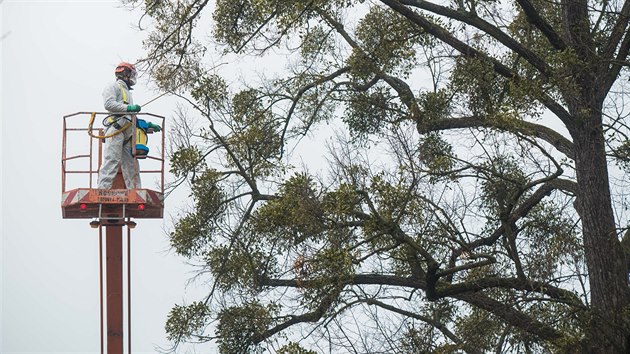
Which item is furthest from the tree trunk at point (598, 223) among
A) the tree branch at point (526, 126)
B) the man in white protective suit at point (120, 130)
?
the man in white protective suit at point (120, 130)

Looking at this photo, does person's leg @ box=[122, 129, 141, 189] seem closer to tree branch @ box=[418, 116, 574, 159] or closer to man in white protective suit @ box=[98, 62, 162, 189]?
man in white protective suit @ box=[98, 62, 162, 189]

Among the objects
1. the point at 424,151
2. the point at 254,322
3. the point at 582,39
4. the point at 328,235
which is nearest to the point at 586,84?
the point at 582,39

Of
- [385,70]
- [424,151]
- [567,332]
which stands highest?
[385,70]

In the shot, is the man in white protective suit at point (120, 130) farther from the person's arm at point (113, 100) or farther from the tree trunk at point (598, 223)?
the tree trunk at point (598, 223)

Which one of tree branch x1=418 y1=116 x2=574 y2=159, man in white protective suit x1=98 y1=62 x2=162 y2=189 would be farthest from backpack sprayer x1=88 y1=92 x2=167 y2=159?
tree branch x1=418 y1=116 x2=574 y2=159

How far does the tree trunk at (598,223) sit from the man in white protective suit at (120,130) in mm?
5053

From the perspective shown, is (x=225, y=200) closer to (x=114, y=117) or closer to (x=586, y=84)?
(x=114, y=117)

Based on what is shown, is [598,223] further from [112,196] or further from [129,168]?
[112,196]

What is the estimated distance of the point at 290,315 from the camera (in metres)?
21.0

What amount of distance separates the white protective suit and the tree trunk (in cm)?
526

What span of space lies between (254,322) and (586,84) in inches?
191

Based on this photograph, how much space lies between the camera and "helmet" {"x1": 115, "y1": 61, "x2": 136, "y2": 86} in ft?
66.7

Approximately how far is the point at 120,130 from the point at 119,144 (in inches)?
6.4

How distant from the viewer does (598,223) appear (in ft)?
68.3
